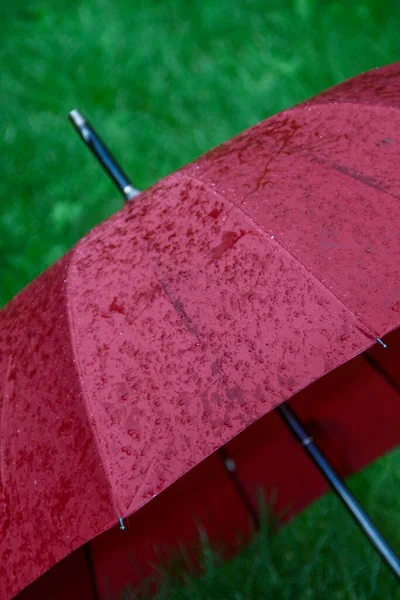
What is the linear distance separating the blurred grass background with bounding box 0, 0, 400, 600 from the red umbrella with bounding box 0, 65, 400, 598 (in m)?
2.83

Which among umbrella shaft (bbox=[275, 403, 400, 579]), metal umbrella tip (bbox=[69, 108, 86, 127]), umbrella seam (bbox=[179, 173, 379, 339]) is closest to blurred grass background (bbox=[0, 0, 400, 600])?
metal umbrella tip (bbox=[69, 108, 86, 127])

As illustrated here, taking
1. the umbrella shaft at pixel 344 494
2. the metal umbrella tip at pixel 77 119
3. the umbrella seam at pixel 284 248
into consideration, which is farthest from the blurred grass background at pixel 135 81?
the umbrella seam at pixel 284 248

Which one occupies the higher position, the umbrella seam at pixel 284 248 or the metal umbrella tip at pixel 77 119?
the metal umbrella tip at pixel 77 119

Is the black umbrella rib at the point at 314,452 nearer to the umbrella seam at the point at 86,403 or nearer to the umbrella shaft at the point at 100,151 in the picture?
the umbrella shaft at the point at 100,151

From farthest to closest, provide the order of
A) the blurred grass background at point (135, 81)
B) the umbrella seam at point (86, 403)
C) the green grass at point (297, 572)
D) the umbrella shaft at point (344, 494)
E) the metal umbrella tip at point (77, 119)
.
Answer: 1. the blurred grass background at point (135, 81)
2. the green grass at point (297, 572)
3. the metal umbrella tip at point (77, 119)
4. the umbrella shaft at point (344, 494)
5. the umbrella seam at point (86, 403)

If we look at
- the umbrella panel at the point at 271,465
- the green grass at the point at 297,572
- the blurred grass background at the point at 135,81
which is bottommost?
the green grass at the point at 297,572

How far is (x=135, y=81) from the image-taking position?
450 cm

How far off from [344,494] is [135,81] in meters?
A: 3.35

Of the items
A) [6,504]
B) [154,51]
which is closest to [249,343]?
[6,504]

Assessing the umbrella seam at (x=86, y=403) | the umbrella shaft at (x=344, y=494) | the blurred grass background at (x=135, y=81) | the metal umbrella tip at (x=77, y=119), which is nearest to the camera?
the umbrella seam at (x=86, y=403)

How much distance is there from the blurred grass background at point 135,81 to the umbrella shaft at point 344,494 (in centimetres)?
274

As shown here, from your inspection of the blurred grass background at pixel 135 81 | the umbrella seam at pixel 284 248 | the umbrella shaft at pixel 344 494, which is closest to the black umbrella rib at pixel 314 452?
the umbrella shaft at pixel 344 494

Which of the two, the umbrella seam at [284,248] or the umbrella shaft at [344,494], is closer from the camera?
the umbrella seam at [284,248]

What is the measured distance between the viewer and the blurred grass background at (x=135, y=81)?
437cm
